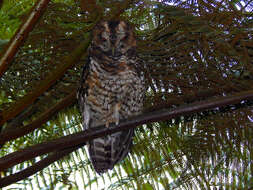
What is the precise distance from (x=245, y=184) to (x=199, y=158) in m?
0.19

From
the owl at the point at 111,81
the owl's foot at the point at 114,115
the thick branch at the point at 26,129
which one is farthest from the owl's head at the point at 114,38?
the thick branch at the point at 26,129

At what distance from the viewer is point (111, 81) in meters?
1.37

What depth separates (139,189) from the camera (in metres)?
1.44

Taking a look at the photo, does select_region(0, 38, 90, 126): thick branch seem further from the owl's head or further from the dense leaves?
the owl's head

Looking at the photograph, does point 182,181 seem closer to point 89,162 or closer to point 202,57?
point 89,162

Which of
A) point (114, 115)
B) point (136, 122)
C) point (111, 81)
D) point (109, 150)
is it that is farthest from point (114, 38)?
point (136, 122)

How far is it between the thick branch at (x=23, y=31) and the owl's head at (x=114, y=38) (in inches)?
16.2

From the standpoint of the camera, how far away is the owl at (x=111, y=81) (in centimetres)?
134

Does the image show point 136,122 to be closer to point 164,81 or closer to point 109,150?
point 164,81

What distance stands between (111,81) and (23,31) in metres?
0.54

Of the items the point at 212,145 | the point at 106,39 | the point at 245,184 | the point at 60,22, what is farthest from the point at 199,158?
the point at 60,22

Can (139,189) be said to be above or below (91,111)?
below

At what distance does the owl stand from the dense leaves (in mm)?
49

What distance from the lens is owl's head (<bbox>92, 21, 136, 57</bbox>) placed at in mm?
1308
